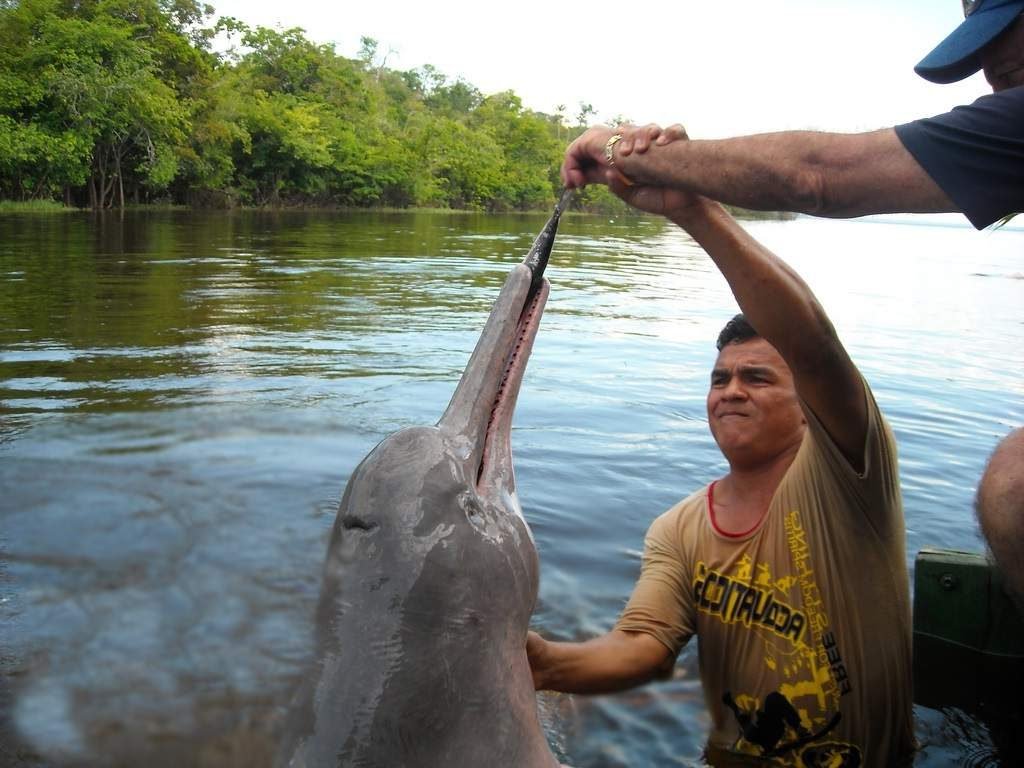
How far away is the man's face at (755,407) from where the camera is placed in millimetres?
3404

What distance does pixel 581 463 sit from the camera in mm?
7297

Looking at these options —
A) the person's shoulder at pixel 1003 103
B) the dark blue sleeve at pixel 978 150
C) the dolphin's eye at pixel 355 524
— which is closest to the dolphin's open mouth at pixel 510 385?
the dolphin's eye at pixel 355 524

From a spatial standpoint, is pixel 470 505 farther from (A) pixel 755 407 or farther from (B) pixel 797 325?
(A) pixel 755 407

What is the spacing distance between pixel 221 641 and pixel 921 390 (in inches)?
339

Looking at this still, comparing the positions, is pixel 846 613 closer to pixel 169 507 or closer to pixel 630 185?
pixel 630 185

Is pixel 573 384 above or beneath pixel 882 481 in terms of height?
beneath

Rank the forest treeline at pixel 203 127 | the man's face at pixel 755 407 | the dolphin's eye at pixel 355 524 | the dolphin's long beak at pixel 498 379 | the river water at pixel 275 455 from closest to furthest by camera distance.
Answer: the dolphin's eye at pixel 355 524
the dolphin's long beak at pixel 498 379
the man's face at pixel 755 407
the river water at pixel 275 455
the forest treeline at pixel 203 127

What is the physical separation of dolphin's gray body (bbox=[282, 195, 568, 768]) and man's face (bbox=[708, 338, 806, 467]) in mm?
1456

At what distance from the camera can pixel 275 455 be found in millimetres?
7105

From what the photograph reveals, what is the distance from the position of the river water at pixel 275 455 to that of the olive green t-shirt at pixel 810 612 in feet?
2.09

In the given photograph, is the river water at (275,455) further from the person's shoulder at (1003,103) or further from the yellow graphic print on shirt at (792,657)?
the person's shoulder at (1003,103)

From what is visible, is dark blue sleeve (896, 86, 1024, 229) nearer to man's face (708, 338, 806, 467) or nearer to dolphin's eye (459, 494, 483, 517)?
dolphin's eye (459, 494, 483, 517)

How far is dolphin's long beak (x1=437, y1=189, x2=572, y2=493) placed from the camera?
2.23 meters

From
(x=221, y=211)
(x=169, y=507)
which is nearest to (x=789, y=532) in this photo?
(x=169, y=507)
